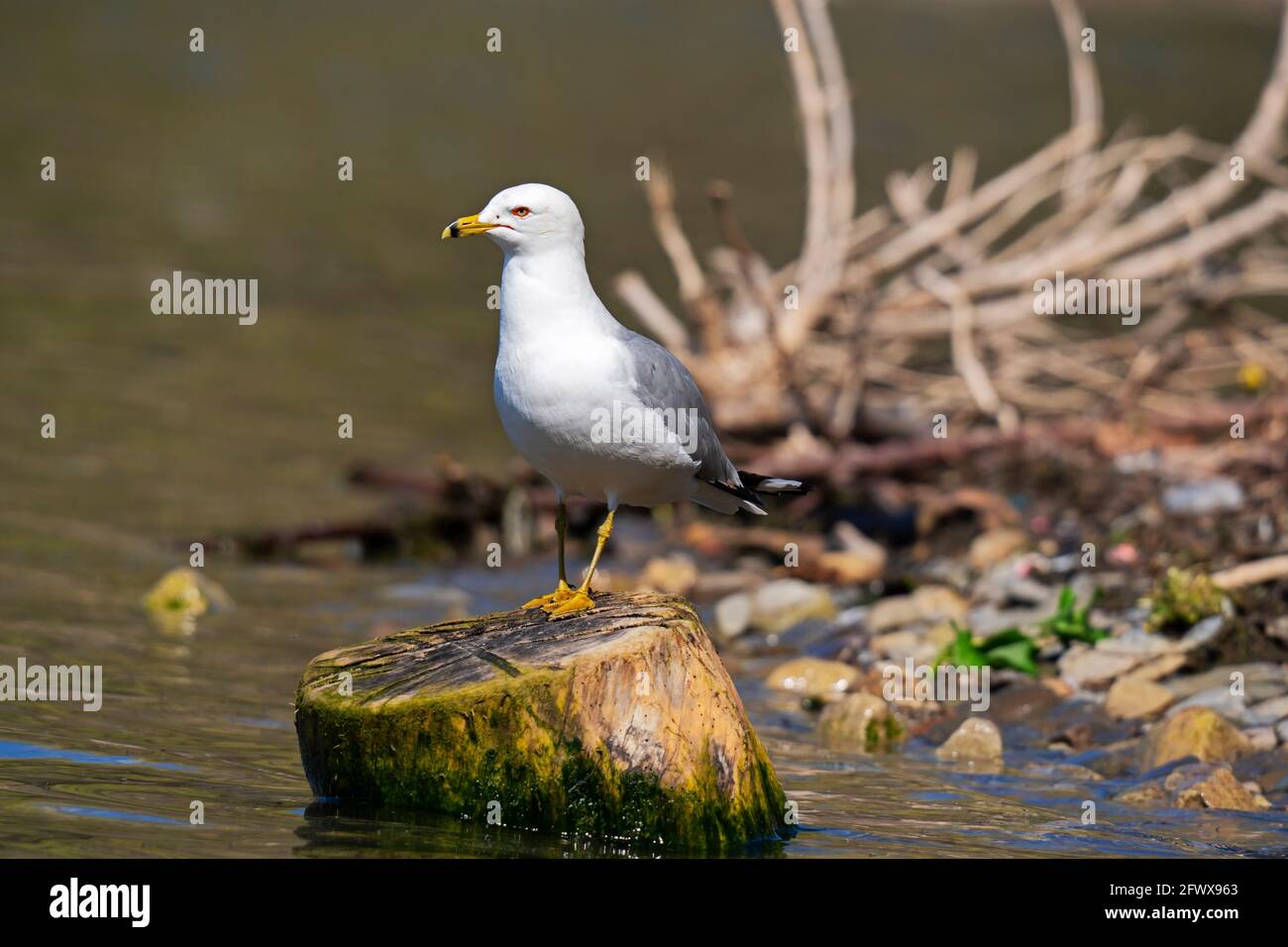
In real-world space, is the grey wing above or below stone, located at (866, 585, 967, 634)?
above

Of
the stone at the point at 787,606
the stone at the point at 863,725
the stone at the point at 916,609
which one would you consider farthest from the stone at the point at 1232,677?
the stone at the point at 787,606

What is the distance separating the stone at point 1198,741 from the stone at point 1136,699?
0.56 metres

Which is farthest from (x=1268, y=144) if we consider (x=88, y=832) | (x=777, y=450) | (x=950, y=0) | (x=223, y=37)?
(x=950, y=0)

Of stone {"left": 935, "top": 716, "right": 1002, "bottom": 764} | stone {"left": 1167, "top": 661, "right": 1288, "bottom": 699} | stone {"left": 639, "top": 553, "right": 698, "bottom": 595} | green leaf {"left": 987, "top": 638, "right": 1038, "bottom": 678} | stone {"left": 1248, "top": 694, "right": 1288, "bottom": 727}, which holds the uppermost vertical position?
stone {"left": 639, "top": 553, "right": 698, "bottom": 595}

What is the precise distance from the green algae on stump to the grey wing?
2.33 feet

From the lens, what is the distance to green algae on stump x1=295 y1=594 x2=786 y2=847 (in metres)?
5.88

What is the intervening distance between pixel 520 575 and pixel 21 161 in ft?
40.9

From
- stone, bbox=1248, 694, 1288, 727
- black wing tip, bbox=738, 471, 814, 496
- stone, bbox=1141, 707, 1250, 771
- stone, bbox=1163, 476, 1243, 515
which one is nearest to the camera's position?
black wing tip, bbox=738, 471, 814, 496

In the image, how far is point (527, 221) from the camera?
20.5ft

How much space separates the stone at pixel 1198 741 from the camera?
7.43 m

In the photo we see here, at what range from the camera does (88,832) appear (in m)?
5.80

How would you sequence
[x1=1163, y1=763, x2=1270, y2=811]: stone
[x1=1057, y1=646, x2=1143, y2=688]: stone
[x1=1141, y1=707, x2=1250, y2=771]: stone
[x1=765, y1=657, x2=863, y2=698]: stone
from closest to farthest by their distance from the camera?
[x1=1163, y1=763, x2=1270, y2=811]: stone
[x1=1141, y1=707, x2=1250, y2=771]: stone
[x1=1057, y1=646, x2=1143, y2=688]: stone
[x1=765, y1=657, x2=863, y2=698]: stone

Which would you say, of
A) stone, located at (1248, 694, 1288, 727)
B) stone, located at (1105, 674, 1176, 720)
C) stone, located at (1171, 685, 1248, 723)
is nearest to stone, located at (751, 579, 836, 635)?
stone, located at (1105, 674, 1176, 720)

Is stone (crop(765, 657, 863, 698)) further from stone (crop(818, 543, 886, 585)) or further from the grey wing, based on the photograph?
the grey wing
